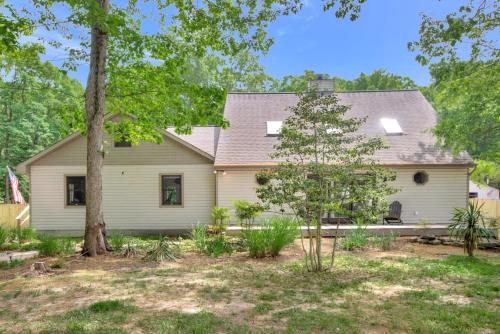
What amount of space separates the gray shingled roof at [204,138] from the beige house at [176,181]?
2.31ft

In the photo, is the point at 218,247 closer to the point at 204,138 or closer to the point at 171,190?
the point at 171,190

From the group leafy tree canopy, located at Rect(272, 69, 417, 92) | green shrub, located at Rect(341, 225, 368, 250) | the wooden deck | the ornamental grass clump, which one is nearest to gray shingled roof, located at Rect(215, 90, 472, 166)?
the wooden deck

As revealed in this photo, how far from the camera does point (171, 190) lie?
13180mm

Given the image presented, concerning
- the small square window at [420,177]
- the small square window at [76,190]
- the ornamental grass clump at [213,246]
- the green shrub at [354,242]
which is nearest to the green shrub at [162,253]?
the ornamental grass clump at [213,246]

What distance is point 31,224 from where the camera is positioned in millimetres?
12984

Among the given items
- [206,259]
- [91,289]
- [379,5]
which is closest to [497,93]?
[379,5]

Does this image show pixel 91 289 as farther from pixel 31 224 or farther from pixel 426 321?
pixel 31 224

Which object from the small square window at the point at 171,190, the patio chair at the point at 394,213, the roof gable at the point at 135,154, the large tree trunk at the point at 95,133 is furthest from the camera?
the small square window at the point at 171,190

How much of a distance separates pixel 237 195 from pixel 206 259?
5021 millimetres

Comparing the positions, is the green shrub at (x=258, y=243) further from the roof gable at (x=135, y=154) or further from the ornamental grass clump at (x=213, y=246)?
the roof gable at (x=135, y=154)

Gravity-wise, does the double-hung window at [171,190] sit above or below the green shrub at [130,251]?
above

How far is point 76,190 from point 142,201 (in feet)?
8.42

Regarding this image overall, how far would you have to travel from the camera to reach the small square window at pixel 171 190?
1316cm

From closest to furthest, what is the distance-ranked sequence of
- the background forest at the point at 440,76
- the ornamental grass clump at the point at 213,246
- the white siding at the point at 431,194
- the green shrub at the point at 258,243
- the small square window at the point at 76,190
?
the background forest at the point at 440,76 < the green shrub at the point at 258,243 < the ornamental grass clump at the point at 213,246 < the white siding at the point at 431,194 < the small square window at the point at 76,190
